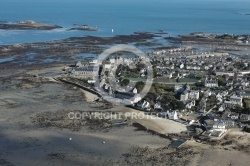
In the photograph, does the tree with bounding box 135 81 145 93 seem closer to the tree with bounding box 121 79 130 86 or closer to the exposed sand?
the tree with bounding box 121 79 130 86

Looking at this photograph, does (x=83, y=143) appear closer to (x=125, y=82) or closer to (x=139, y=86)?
(x=139, y=86)

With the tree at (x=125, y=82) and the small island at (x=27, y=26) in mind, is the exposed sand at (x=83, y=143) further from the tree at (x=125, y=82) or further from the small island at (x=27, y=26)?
the small island at (x=27, y=26)

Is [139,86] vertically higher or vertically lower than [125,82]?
lower

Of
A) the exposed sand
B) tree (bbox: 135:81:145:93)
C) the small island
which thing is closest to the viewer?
the exposed sand

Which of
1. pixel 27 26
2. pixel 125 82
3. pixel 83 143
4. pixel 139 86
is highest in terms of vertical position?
pixel 27 26

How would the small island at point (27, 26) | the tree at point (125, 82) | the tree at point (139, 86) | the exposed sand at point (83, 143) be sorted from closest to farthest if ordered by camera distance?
1. the exposed sand at point (83, 143)
2. the tree at point (139, 86)
3. the tree at point (125, 82)
4. the small island at point (27, 26)

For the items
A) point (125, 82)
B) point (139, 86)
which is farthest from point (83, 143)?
point (125, 82)

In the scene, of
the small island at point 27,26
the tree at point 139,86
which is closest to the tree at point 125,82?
the tree at point 139,86

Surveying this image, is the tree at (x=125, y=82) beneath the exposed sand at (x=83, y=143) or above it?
above

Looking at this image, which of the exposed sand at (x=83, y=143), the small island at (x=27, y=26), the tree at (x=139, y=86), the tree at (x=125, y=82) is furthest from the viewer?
the small island at (x=27, y=26)

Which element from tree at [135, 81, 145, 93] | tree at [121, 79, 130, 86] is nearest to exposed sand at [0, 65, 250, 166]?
tree at [135, 81, 145, 93]

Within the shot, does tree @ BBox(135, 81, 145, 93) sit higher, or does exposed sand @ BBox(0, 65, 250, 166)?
tree @ BBox(135, 81, 145, 93)

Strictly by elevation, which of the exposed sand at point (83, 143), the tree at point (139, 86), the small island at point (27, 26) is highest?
the small island at point (27, 26)
